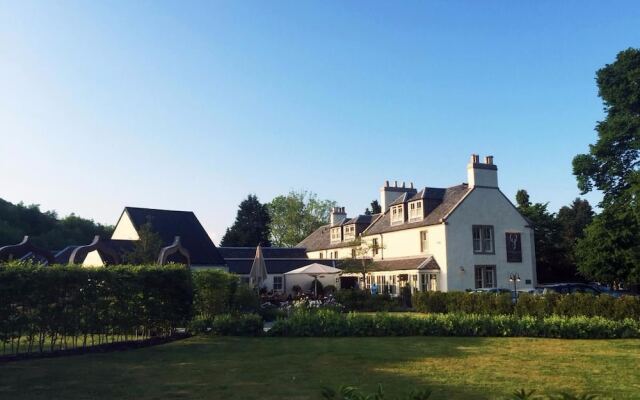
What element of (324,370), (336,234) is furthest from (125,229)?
(324,370)

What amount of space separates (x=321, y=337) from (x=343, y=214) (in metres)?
39.1

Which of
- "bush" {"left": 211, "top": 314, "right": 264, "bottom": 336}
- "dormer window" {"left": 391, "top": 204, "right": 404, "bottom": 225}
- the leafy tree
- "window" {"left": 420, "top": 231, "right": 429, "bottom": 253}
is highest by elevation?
"dormer window" {"left": 391, "top": 204, "right": 404, "bottom": 225}

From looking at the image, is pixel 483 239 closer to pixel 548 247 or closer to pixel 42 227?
pixel 548 247

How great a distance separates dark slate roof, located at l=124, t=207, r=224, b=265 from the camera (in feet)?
123

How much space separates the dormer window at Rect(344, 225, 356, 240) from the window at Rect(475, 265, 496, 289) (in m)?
14.4

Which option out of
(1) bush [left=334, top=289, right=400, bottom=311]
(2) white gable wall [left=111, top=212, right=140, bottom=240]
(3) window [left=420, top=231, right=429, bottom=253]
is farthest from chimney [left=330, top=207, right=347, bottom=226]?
(1) bush [left=334, top=289, right=400, bottom=311]

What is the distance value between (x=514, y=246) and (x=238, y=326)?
28.4 meters

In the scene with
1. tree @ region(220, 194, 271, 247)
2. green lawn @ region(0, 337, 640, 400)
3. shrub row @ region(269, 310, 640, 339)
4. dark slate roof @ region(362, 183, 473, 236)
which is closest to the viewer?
green lawn @ region(0, 337, 640, 400)

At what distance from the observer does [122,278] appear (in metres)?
15.7

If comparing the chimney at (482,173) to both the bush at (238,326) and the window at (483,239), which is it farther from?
the bush at (238,326)

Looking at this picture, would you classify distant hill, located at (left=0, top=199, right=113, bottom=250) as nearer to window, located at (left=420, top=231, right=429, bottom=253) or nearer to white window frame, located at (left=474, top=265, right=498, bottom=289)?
window, located at (left=420, top=231, right=429, bottom=253)

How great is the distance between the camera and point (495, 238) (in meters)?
40.0

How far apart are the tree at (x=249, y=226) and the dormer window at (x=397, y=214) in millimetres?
28986

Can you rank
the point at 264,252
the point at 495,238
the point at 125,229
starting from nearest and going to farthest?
the point at 125,229 < the point at 495,238 < the point at 264,252
